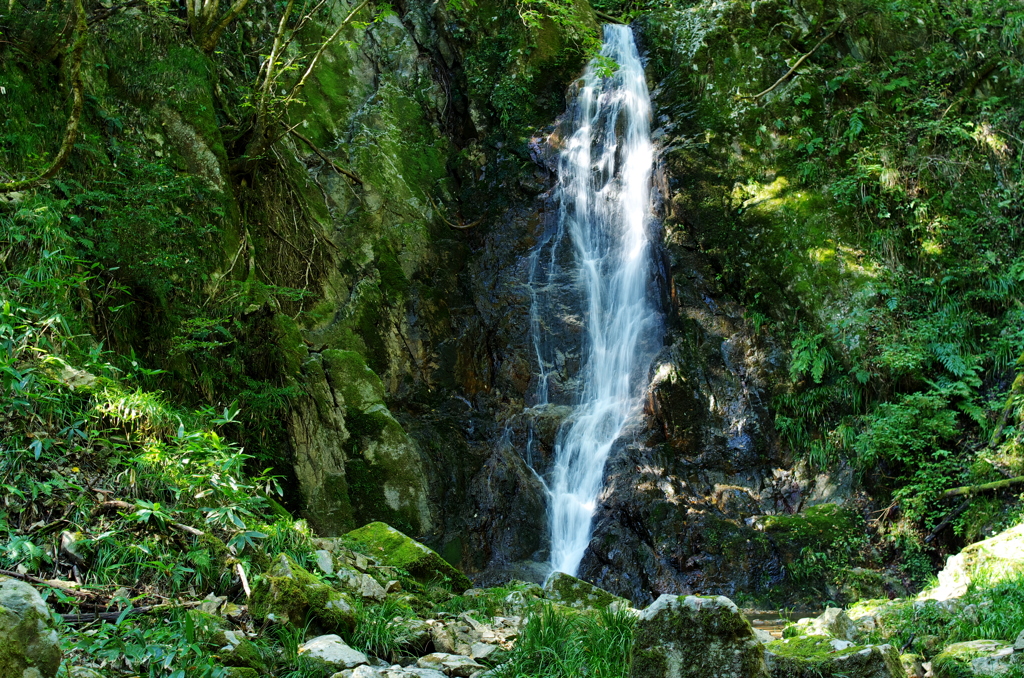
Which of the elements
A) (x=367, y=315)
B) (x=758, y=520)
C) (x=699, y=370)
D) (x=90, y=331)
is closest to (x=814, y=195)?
(x=699, y=370)

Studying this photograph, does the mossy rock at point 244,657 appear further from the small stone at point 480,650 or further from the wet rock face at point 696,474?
the wet rock face at point 696,474

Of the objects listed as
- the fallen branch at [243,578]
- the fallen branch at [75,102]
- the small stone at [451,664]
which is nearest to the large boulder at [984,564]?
the small stone at [451,664]

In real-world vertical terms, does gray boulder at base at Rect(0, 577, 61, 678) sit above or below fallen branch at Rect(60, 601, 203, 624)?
below

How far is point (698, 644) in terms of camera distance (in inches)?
105

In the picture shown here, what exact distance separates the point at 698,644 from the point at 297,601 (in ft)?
6.45

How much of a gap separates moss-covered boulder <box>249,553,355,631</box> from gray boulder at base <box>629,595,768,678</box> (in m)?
1.66

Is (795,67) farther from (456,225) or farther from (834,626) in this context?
(834,626)

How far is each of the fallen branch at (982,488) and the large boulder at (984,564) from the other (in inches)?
33.1

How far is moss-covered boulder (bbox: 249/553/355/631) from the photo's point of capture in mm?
3459

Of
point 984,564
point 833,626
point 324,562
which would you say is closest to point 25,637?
point 324,562

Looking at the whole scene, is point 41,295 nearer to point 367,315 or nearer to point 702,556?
point 367,315

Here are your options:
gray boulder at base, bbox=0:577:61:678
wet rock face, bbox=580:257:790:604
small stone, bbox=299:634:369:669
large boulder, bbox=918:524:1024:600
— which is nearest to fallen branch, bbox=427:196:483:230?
wet rock face, bbox=580:257:790:604

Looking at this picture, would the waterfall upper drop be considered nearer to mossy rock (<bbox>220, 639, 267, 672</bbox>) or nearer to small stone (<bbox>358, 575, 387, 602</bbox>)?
small stone (<bbox>358, 575, 387, 602</bbox>)

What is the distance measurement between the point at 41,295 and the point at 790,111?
10.5 metres
